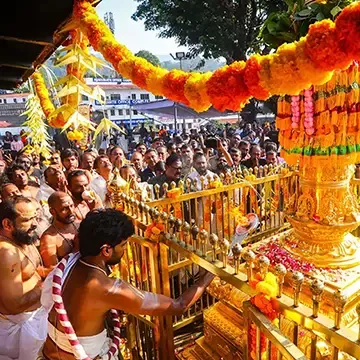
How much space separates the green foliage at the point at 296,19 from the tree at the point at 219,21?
14.6 m

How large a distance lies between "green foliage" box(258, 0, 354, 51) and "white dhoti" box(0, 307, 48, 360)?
2944mm

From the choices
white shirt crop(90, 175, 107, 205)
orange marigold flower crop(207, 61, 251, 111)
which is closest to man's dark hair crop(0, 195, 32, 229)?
orange marigold flower crop(207, 61, 251, 111)

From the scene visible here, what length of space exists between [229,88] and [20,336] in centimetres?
256

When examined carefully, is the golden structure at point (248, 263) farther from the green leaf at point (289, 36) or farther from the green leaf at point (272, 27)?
the green leaf at point (272, 27)

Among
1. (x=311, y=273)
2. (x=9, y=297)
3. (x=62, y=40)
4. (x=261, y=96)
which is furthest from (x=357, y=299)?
(x=62, y=40)

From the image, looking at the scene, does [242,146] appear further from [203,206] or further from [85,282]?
[85,282]

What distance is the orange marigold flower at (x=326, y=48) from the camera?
5.73 ft

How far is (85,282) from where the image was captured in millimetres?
1933

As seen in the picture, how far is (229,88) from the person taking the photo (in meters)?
2.43

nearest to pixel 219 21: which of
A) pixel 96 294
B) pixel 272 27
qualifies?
pixel 272 27

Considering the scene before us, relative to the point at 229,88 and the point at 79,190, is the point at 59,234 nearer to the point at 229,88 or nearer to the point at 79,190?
the point at 79,190

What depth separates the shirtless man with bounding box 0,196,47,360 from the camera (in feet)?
8.45

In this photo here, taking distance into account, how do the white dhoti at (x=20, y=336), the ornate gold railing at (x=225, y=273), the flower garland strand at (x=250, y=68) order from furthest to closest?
the white dhoti at (x=20, y=336), the flower garland strand at (x=250, y=68), the ornate gold railing at (x=225, y=273)

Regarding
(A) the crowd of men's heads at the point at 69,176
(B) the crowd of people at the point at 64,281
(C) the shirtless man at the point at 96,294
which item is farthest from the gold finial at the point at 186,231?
(A) the crowd of men's heads at the point at 69,176
